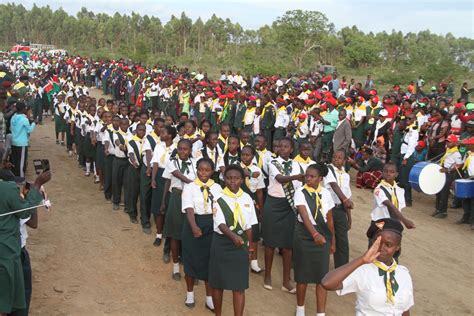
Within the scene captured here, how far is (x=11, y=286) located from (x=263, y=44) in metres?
42.4

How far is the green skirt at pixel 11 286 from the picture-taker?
368cm

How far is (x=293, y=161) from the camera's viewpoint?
17.4 feet

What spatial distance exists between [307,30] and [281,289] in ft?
113

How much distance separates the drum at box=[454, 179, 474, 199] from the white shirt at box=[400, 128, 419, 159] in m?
1.44

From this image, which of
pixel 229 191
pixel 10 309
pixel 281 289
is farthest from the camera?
pixel 281 289

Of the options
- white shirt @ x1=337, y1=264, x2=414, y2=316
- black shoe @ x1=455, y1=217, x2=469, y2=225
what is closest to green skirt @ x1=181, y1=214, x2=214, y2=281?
white shirt @ x1=337, y1=264, x2=414, y2=316

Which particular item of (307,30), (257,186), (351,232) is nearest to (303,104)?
(351,232)

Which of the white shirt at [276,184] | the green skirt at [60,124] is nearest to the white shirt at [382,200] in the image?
the white shirt at [276,184]

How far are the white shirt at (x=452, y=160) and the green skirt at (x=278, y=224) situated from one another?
163 inches

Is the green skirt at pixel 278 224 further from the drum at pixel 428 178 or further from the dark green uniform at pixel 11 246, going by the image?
the drum at pixel 428 178

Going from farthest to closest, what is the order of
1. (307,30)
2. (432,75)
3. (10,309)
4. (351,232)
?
(307,30) < (432,75) < (351,232) < (10,309)

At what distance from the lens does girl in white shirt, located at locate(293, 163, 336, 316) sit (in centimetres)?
447

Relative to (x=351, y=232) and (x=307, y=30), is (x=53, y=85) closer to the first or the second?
(x=351, y=232)

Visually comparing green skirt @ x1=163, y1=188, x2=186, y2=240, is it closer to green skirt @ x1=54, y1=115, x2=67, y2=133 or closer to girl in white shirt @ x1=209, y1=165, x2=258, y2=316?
girl in white shirt @ x1=209, y1=165, x2=258, y2=316
